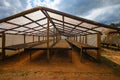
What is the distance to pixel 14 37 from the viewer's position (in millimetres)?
10648

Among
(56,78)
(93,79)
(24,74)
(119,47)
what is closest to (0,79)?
(24,74)

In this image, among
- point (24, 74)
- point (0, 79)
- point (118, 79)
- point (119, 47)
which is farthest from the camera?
point (119, 47)

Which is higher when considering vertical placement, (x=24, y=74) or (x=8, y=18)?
(x=8, y=18)

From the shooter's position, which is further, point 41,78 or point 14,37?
point 14,37

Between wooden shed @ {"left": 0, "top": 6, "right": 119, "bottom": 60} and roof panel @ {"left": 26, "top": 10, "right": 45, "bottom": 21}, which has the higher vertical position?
roof panel @ {"left": 26, "top": 10, "right": 45, "bottom": 21}

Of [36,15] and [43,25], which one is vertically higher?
[36,15]

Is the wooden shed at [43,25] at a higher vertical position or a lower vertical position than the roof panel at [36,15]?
lower

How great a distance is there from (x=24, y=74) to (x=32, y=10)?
3.09m

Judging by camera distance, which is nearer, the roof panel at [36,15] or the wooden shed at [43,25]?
the wooden shed at [43,25]

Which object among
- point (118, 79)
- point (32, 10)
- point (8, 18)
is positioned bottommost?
point (118, 79)

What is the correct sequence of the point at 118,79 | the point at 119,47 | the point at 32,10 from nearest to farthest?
the point at 118,79
the point at 32,10
the point at 119,47

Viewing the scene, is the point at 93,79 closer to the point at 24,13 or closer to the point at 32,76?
the point at 32,76

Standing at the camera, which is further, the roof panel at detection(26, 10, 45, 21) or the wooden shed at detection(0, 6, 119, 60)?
the roof panel at detection(26, 10, 45, 21)

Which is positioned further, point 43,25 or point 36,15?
point 43,25
